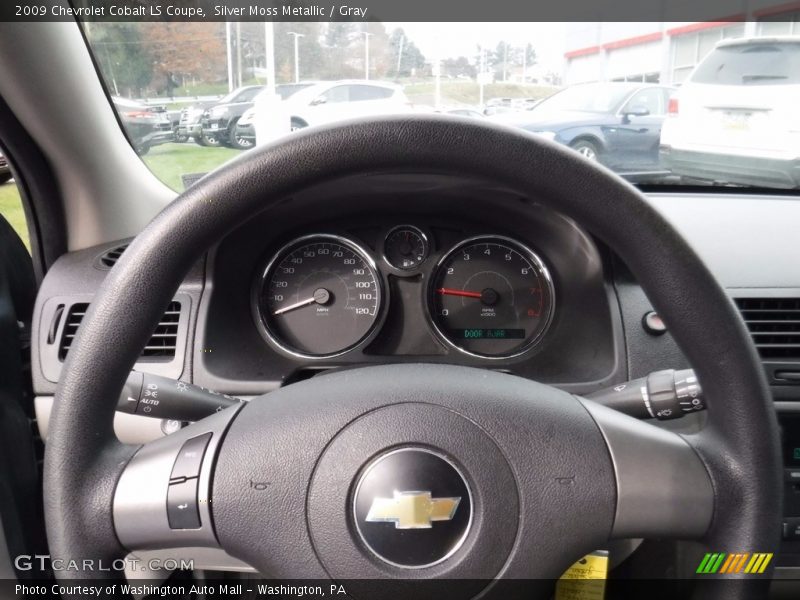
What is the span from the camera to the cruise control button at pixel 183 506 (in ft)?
3.26

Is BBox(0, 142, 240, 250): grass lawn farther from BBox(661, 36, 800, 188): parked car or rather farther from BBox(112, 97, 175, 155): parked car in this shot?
BBox(661, 36, 800, 188): parked car

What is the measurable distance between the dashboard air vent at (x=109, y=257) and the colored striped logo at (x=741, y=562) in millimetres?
1619

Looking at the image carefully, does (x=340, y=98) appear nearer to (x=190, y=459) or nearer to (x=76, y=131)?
(x=76, y=131)

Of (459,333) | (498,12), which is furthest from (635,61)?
(459,333)

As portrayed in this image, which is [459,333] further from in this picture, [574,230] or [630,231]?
[630,231]

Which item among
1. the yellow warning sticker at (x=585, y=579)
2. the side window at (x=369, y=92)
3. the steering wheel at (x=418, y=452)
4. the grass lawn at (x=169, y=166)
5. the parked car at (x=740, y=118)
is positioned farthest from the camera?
the parked car at (x=740, y=118)

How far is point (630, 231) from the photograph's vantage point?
3.07 ft

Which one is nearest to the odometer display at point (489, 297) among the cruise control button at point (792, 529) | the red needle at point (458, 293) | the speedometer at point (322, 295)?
the red needle at point (458, 293)

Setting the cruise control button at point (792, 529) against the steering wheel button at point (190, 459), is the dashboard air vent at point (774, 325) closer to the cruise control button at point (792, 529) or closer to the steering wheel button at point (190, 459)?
the cruise control button at point (792, 529)

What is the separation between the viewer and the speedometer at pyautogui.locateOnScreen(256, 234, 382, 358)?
6.86ft

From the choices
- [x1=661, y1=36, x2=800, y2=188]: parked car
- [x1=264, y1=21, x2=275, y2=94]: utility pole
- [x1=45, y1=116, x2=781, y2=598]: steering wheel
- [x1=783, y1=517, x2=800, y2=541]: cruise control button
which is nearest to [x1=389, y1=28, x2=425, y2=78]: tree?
[x1=264, y1=21, x2=275, y2=94]: utility pole

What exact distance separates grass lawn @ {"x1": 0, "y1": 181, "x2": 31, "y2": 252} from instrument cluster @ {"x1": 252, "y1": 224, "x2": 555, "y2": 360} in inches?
26.6

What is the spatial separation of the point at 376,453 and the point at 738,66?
2.21m

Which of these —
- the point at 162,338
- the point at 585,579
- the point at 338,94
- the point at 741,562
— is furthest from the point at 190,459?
the point at 338,94
